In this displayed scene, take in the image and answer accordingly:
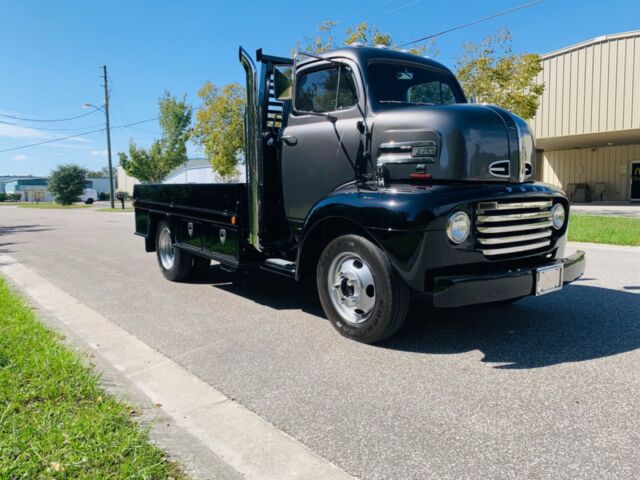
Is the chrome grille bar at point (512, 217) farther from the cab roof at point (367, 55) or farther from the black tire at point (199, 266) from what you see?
the black tire at point (199, 266)

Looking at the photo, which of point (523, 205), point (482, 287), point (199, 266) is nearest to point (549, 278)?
point (523, 205)

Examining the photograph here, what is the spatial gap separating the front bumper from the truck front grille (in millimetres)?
232

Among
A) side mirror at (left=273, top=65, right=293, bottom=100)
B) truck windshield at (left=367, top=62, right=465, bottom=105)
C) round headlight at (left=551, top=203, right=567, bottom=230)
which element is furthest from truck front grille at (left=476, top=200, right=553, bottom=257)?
side mirror at (left=273, top=65, right=293, bottom=100)

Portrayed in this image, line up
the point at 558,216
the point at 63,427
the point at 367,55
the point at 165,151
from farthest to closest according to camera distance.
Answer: the point at 165,151 → the point at 367,55 → the point at 558,216 → the point at 63,427

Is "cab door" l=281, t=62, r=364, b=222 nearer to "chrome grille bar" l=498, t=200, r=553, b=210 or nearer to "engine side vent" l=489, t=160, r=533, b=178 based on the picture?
"engine side vent" l=489, t=160, r=533, b=178

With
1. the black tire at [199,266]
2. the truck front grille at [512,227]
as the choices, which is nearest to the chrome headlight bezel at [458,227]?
the truck front grille at [512,227]

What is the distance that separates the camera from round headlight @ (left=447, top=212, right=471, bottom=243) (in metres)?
3.72

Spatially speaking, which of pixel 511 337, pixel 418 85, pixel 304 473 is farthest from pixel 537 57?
pixel 304 473

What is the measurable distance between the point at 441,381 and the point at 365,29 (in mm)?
16054

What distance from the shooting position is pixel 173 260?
283 inches

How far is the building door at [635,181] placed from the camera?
2692 cm

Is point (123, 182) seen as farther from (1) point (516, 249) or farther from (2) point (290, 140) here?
(1) point (516, 249)

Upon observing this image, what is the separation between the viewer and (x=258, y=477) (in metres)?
2.45

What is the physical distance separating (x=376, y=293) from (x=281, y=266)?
1262 millimetres
